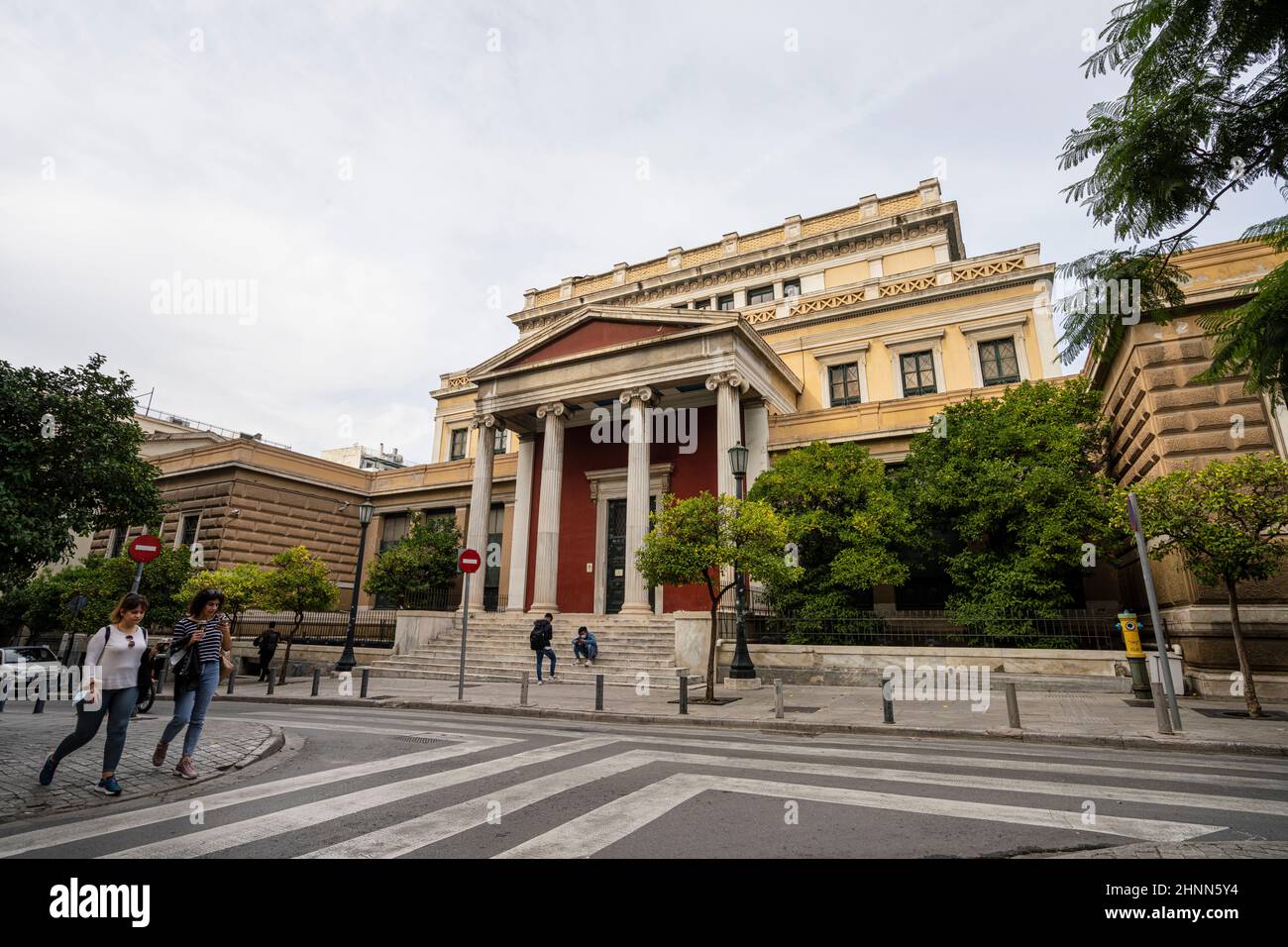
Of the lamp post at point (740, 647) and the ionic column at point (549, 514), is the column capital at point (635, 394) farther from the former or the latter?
the lamp post at point (740, 647)

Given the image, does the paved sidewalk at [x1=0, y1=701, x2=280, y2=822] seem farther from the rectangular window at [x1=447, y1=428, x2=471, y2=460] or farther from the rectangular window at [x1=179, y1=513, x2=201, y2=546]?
the rectangular window at [x1=447, y1=428, x2=471, y2=460]

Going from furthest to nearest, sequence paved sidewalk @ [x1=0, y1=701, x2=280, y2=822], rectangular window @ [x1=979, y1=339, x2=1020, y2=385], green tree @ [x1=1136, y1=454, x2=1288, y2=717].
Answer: rectangular window @ [x1=979, y1=339, x2=1020, y2=385] → green tree @ [x1=1136, y1=454, x2=1288, y2=717] → paved sidewalk @ [x1=0, y1=701, x2=280, y2=822]

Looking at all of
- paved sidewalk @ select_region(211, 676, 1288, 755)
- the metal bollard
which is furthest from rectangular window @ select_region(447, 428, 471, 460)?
the metal bollard

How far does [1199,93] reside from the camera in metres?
5.17

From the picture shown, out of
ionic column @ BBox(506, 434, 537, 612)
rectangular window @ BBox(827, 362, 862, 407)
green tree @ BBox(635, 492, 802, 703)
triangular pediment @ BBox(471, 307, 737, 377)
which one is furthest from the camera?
rectangular window @ BBox(827, 362, 862, 407)

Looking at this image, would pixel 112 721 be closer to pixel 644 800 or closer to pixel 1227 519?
pixel 644 800

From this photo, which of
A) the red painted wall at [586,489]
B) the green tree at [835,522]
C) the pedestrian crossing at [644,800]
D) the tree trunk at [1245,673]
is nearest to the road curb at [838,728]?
the pedestrian crossing at [644,800]

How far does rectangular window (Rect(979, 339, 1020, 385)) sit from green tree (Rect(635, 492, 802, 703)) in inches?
616

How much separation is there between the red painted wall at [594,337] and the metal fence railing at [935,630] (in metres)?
10.6

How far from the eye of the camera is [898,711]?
11508 millimetres

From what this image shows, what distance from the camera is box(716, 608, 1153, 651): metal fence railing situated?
14.6m

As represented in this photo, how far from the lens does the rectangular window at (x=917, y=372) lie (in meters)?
26.2
